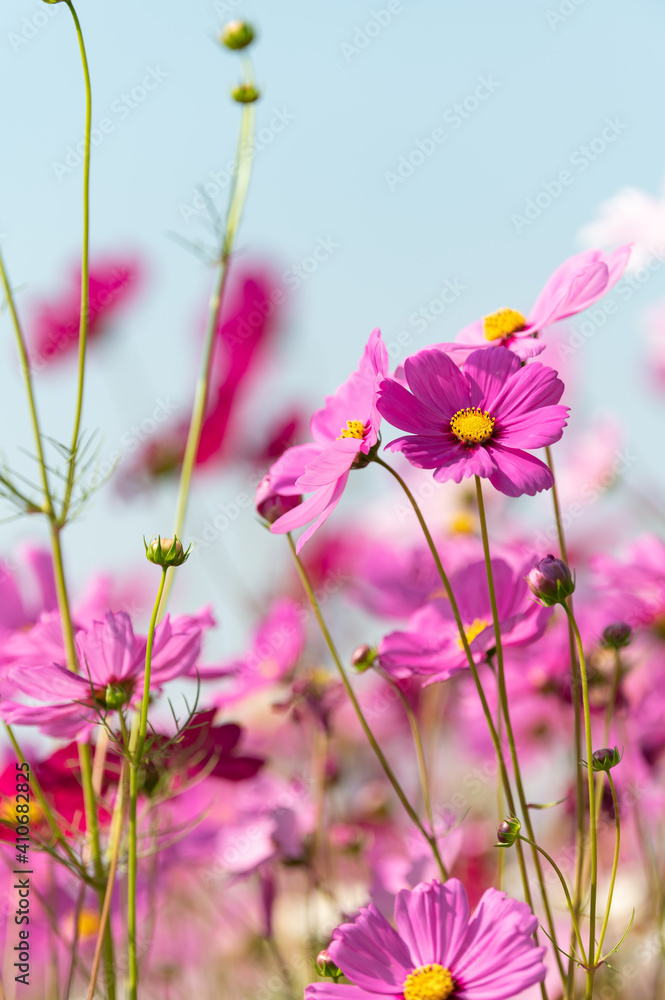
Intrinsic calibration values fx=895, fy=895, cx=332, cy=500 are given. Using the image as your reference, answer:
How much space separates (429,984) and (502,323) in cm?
33

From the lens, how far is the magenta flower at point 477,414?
40cm

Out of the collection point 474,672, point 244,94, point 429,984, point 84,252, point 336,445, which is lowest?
point 429,984

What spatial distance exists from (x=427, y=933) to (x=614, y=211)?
0.47 metres

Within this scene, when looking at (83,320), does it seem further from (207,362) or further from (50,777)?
(50,777)

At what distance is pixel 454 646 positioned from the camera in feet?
1.68

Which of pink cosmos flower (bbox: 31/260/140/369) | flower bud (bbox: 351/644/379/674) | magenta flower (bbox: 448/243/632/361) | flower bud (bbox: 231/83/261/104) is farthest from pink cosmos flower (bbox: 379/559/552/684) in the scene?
pink cosmos flower (bbox: 31/260/140/369)

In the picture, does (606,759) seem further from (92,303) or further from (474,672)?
(92,303)

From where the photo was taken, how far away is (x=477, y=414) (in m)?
0.43

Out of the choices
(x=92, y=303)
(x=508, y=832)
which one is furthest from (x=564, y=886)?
(x=92, y=303)

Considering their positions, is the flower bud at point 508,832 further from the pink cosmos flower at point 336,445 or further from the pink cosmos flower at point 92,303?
the pink cosmos flower at point 92,303

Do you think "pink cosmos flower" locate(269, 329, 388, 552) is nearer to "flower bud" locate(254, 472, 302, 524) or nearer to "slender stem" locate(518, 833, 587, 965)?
"flower bud" locate(254, 472, 302, 524)

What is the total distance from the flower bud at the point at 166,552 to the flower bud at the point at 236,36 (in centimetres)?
44

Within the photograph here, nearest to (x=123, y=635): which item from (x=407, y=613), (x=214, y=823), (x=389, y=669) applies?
(x=389, y=669)

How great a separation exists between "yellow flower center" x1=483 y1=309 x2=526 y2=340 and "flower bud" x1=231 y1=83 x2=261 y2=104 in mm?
270
